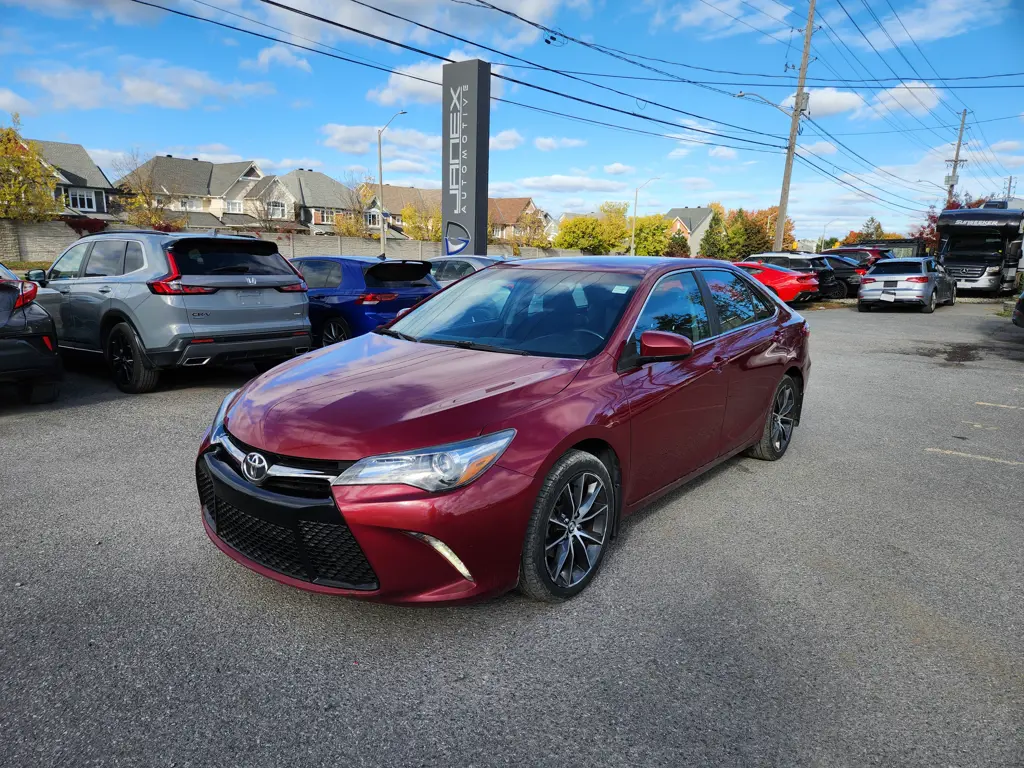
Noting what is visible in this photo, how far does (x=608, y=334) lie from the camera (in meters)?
3.51

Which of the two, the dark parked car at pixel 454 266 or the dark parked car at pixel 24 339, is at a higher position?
the dark parked car at pixel 454 266

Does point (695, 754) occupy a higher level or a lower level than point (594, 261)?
lower

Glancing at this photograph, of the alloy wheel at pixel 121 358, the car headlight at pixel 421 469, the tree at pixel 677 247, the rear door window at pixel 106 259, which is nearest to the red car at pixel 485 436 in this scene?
the car headlight at pixel 421 469

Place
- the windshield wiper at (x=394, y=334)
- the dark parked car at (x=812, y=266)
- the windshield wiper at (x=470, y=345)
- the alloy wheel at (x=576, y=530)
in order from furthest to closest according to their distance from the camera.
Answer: the dark parked car at (x=812, y=266) < the windshield wiper at (x=394, y=334) < the windshield wiper at (x=470, y=345) < the alloy wheel at (x=576, y=530)

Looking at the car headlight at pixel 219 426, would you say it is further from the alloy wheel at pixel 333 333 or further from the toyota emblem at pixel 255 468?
the alloy wheel at pixel 333 333

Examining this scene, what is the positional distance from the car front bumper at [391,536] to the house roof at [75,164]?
70977mm

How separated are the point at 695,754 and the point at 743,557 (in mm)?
1581

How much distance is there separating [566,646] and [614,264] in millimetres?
2332

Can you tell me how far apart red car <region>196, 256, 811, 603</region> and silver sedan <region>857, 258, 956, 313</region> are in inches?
676

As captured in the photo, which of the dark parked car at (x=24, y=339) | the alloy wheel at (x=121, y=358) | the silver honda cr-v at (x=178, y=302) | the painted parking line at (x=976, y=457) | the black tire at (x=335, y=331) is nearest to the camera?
the painted parking line at (x=976, y=457)

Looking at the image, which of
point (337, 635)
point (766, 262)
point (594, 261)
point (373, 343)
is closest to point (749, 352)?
point (594, 261)

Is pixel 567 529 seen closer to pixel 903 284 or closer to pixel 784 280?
pixel 784 280

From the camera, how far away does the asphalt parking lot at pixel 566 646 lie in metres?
2.24

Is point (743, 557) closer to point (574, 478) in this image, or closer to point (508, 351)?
point (574, 478)
